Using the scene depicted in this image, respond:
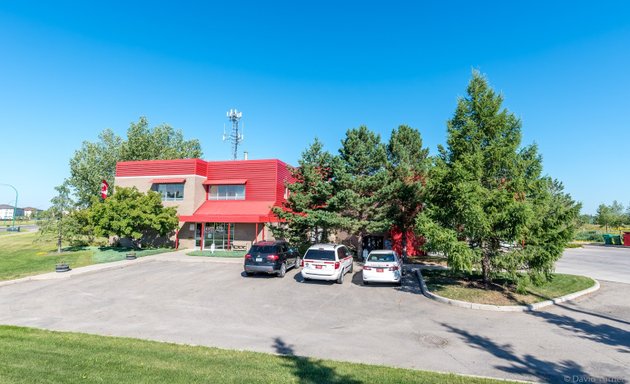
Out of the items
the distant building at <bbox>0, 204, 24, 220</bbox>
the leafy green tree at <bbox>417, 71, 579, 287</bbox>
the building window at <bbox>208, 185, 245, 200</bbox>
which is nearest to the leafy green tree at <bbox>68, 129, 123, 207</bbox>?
the building window at <bbox>208, 185, 245, 200</bbox>

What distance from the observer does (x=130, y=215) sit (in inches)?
1043

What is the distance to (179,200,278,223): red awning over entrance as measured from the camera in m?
26.7

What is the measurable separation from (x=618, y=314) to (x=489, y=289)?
4016 millimetres

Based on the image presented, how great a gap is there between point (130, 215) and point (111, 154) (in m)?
25.8

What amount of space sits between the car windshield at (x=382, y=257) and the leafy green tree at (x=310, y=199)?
5783 millimetres

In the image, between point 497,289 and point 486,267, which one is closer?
point 486,267

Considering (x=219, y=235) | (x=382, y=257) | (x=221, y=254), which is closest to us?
(x=382, y=257)

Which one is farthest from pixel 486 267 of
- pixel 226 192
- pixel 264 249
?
pixel 226 192

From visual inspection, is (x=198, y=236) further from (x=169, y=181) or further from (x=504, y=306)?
(x=504, y=306)

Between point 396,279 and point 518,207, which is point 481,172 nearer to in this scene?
point 518,207

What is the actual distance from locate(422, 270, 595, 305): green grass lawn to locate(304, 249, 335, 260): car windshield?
14.6 ft

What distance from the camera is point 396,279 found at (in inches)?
596

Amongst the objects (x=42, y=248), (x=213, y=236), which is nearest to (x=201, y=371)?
(x=213, y=236)

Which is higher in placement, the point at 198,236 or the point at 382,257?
the point at 198,236
